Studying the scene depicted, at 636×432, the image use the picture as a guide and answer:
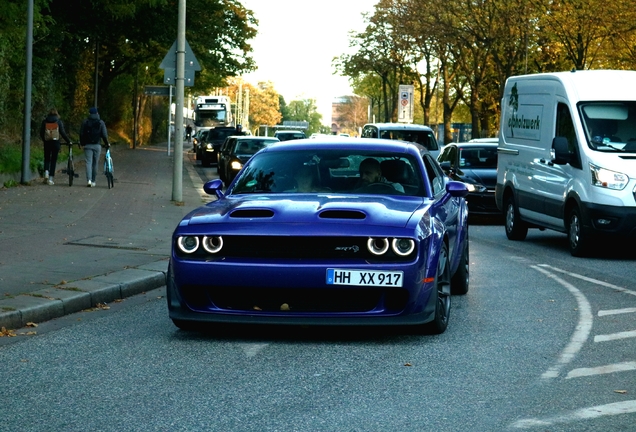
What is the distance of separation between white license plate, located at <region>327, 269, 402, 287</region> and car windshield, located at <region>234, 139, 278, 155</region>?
27372 mm

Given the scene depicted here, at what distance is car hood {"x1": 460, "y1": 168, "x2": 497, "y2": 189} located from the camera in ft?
74.1

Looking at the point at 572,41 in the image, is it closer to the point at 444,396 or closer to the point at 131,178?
the point at 131,178

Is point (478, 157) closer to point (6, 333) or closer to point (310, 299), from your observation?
point (310, 299)

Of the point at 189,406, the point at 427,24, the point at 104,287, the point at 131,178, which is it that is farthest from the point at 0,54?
the point at 427,24

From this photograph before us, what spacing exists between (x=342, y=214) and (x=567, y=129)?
903cm

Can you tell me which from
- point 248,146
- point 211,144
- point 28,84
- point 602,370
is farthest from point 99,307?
point 211,144

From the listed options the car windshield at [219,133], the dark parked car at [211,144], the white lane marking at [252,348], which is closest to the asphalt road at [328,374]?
the white lane marking at [252,348]

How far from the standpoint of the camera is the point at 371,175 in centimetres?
935

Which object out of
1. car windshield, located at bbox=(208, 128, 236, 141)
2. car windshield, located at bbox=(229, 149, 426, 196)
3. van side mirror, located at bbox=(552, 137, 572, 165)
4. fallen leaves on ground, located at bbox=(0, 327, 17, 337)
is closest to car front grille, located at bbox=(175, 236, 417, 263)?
car windshield, located at bbox=(229, 149, 426, 196)

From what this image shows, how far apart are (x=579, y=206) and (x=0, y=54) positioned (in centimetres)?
1452

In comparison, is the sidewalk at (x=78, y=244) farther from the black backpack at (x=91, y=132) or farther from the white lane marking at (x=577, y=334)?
the white lane marking at (x=577, y=334)

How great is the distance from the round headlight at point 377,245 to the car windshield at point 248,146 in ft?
89.6

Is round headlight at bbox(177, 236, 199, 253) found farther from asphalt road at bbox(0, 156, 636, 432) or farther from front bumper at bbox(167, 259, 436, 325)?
asphalt road at bbox(0, 156, 636, 432)

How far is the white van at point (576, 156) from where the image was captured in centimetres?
1542
